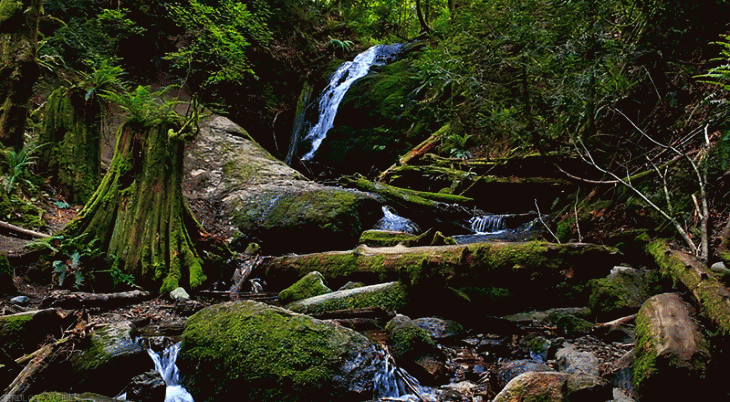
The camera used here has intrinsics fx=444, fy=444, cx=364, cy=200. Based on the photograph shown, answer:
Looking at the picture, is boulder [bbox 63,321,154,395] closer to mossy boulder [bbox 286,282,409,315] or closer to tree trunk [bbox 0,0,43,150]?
mossy boulder [bbox 286,282,409,315]

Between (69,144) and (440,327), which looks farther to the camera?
(69,144)

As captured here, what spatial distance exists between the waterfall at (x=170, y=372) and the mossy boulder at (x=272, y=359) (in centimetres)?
7

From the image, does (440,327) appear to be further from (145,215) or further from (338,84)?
(338,84)

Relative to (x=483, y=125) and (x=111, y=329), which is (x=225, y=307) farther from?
(x=483, y=125)

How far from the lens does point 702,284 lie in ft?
9.28

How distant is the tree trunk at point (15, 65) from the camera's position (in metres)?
7.70

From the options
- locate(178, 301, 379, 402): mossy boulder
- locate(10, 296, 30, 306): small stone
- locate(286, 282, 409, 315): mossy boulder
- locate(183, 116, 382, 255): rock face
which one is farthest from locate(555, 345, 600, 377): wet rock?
locate(10, 296, 30, 306): small stone

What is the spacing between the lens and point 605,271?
4.53 meters

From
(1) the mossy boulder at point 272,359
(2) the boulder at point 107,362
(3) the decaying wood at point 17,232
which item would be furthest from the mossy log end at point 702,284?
(3) the decaying wood at point 17,232

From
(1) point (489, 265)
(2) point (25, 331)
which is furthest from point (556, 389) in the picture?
(2) point (25, 331)

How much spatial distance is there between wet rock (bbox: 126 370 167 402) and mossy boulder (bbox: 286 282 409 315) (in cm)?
161

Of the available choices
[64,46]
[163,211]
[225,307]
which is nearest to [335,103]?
[64,46]

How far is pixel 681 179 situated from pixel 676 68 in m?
2.21

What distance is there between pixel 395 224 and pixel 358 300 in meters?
4.08
